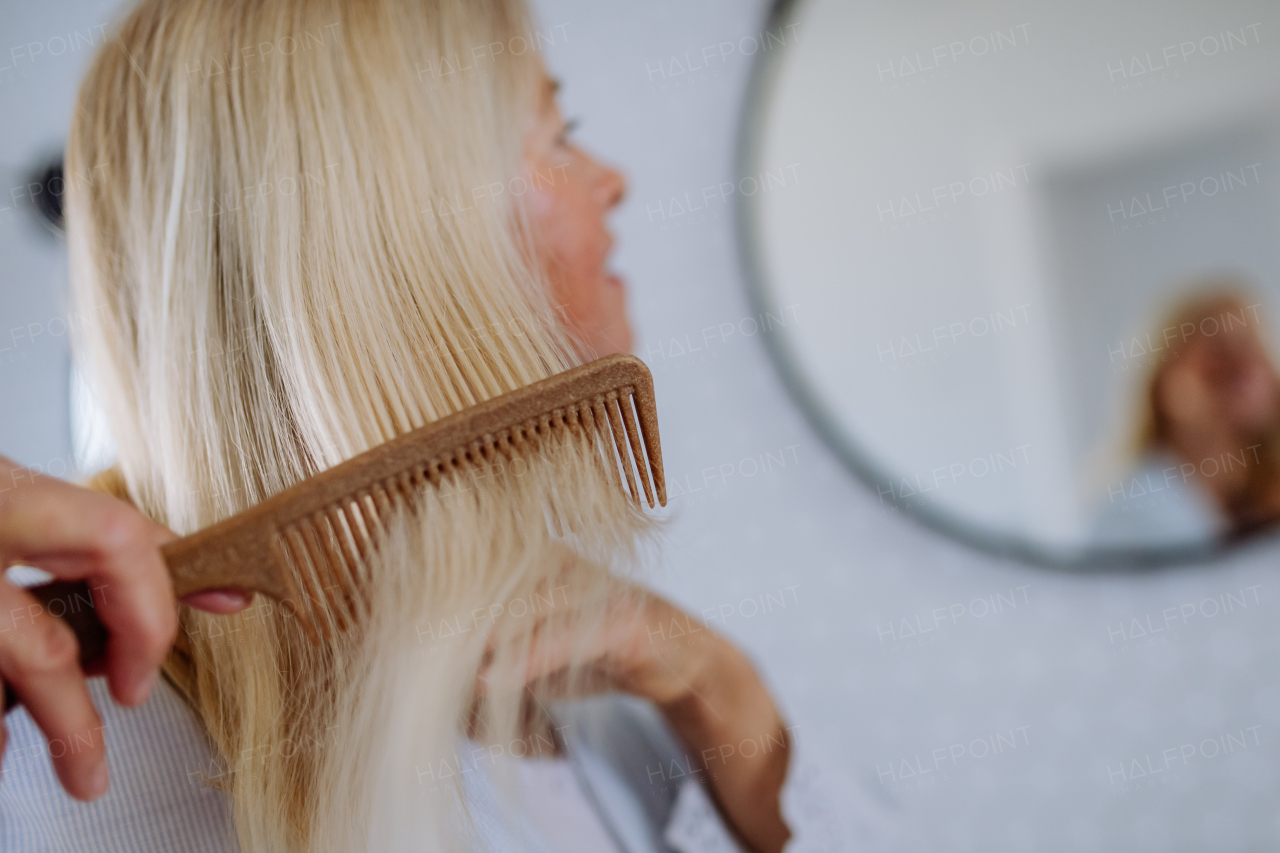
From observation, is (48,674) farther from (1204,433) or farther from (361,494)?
(1204,433)

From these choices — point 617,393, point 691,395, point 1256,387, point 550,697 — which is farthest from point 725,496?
point 1256,387

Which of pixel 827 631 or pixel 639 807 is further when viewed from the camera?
pixel 827 631

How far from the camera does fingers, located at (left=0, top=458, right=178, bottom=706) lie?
0.84 ft

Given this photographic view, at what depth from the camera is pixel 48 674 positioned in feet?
0.85

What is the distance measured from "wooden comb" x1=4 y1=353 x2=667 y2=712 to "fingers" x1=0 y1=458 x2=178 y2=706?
0.03 feet

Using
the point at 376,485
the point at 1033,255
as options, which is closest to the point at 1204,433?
the point at 1033,255

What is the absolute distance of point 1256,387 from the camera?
2.16ft

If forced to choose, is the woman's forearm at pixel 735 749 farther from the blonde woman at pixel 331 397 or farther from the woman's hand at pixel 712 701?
the blonde woman at pixel 331 397

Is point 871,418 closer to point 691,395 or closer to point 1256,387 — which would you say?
point 691,395

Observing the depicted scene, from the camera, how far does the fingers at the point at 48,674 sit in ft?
0.82

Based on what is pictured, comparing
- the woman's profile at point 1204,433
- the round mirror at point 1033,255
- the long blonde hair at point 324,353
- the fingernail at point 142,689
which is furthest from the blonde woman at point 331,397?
the woman's profile at point 1204,433

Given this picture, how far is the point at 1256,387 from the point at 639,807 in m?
0.65

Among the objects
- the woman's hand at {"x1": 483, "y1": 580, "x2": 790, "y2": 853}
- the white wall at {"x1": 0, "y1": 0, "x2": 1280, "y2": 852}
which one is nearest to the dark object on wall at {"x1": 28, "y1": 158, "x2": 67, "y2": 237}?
the white wall at {"x1": 0, "y1": 0, "x2": 1280, "y2": 852}

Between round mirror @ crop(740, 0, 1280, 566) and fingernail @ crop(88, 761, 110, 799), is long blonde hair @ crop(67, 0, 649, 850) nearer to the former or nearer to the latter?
fingernail @ crop(88, 761, 110, 799)
